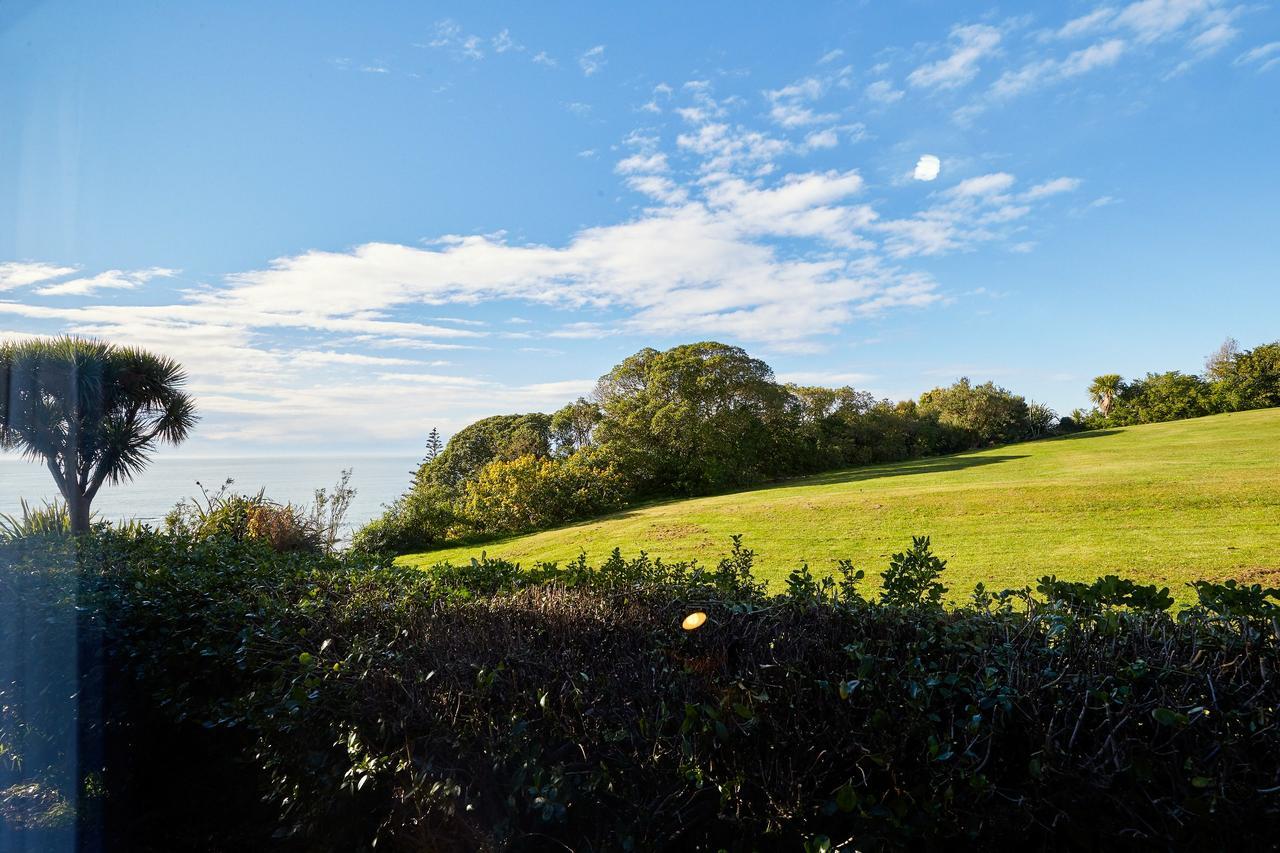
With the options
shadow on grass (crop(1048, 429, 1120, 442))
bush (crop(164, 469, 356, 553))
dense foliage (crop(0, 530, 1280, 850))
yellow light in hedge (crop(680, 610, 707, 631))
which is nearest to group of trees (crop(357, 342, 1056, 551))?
bush (crop(164, 469, 356, 553))

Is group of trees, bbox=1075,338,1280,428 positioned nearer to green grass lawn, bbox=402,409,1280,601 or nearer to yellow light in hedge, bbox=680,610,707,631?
green grass lawn, bbox=402,409,1280,601

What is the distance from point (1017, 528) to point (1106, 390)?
36.7 m

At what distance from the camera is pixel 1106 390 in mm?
39344

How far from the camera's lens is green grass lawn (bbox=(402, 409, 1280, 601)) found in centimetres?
772

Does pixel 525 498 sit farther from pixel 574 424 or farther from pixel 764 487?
pixel 574 424

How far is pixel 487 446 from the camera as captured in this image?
34.1 meters

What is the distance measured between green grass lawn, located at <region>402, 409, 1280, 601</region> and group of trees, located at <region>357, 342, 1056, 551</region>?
9.10 ft

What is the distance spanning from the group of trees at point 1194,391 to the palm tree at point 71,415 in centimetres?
4417

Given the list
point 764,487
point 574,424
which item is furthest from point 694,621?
point 574,424

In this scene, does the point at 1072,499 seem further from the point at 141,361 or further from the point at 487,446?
the point at 487,446

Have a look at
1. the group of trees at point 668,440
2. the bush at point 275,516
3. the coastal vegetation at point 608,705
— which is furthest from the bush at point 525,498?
the coastal vegetation at point 608,705

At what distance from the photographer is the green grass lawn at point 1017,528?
7719 mm

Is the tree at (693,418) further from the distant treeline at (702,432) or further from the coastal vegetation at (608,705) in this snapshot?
the coastal vegetation at (608,705)

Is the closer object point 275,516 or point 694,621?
point 694,621
